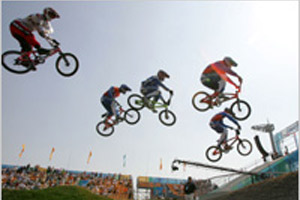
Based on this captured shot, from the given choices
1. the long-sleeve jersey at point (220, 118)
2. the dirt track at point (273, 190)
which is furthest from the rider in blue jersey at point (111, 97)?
the dirt track at point (273, 190)

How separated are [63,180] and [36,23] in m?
22.9

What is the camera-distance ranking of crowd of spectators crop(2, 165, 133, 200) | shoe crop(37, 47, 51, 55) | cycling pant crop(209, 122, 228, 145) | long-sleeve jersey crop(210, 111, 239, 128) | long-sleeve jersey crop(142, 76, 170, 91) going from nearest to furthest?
shoe crop(37, 47, 51, 55), long-sleeve jersey crop(142, 76, 170, 91), long-sleeve jersey crop(210, 111, 239, 128), cycling pant crop(209, 122, 228, 145), crowd of spectators crop(2, 165, 133, 200)

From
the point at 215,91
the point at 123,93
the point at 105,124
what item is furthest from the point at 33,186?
the point at 215,91

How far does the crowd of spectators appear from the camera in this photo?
74.4ft

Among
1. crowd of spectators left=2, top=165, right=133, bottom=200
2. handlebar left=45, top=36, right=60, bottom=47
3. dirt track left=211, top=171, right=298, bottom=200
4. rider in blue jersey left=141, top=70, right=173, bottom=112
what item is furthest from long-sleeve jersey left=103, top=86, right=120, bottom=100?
crowd of spectators left=2, top=165, right=133, bottom=200

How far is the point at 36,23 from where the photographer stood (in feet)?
28.2

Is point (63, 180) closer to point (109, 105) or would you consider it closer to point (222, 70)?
point (109, 105)

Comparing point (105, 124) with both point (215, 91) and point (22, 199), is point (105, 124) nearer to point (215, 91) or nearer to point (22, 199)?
point (22, 199)

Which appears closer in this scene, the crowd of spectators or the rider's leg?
the rider's leg

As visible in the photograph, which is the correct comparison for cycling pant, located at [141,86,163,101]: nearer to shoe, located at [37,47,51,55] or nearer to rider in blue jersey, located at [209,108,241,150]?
rider in blue jersey, located at [209,108,241,150]

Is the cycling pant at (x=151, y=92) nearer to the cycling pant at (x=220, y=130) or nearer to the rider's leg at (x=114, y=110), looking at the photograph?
the rider's leg at (x=114, y=110)

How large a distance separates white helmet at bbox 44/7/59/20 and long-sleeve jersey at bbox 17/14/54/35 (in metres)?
0.16

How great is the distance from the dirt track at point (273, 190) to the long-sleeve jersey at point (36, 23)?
1331 centimetres

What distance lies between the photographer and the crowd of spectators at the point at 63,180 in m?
22.7
